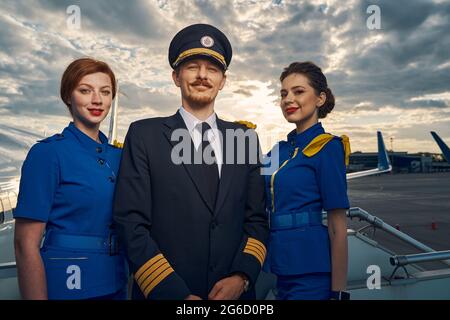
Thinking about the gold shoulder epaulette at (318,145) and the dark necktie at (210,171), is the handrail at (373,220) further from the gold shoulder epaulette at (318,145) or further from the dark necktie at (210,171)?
the dark necktie at (210,171)

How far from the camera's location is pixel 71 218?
2.03 m

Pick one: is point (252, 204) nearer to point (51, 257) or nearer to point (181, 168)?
point (181, 168)

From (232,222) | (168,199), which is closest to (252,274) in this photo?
(232,222)

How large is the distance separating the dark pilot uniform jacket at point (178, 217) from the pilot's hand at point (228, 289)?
58 mm

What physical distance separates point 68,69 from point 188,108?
76cm

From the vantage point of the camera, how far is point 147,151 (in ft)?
6.83

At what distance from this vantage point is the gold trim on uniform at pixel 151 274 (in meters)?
1.86

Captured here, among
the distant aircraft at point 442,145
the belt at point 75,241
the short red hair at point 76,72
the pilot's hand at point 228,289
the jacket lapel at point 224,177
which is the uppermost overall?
the distant aircraft at point 442,145

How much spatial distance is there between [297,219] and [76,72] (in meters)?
1.66

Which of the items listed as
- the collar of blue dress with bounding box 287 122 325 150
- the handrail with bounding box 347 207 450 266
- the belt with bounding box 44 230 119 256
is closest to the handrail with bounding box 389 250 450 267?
the handrail with bounding box 347 207 450 266

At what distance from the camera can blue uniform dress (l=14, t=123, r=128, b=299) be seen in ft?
6.44

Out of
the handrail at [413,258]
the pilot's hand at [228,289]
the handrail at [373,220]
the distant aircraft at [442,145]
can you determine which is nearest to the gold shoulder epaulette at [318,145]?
the pilot's hand at [228,289]

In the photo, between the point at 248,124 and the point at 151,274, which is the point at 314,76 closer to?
the point at 248,124

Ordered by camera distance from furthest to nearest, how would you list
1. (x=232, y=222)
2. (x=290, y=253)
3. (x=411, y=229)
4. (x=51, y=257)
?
(x=411, y=229)
(x=290, y=253)
(x=232, y=222)
(x=51, y=257)
